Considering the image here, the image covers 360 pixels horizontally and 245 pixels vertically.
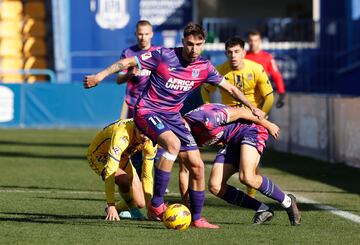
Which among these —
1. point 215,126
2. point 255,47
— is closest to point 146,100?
point 215,126

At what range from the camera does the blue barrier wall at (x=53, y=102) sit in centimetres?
2947

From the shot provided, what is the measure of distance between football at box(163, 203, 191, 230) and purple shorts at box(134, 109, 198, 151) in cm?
57

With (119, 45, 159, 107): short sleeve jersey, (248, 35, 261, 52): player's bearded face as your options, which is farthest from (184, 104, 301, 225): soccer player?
(248, 35, 261, 52): player's bearded face

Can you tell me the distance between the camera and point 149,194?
10.9 meters

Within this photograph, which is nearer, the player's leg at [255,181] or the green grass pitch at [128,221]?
the green grass pitch at [128,221]

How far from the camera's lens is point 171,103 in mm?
10055

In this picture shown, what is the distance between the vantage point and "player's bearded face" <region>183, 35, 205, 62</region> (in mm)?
9797

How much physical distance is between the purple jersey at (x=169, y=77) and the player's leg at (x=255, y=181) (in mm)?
852

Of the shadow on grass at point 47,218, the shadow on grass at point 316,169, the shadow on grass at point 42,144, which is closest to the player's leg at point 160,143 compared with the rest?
the shadow on grass at point 47,218

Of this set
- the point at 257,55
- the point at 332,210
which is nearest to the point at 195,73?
the point at 332,210

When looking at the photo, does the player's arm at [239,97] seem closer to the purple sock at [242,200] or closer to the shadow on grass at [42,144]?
the purple sock at [242,200]

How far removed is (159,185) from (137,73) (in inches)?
133

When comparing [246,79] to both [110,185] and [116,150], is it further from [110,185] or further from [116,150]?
[110,185]

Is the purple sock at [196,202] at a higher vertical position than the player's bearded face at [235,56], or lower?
lower
